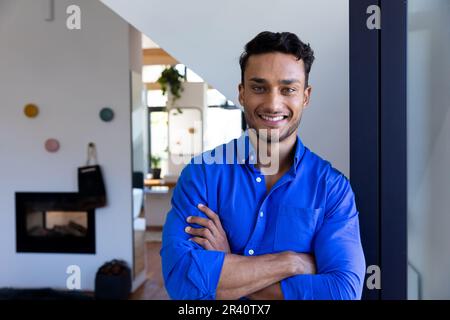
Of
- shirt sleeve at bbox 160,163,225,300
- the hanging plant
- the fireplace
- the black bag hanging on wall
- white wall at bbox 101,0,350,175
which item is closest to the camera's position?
shirt sleeve at bbox 160,163,225,300

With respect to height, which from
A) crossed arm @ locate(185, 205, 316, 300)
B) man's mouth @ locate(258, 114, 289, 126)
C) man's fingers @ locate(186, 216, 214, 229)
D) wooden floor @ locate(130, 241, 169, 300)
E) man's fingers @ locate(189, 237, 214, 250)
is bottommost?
wooden floor @ locate(130, 241, 169, 300)

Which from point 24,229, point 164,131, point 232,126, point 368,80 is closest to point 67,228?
point 24,229

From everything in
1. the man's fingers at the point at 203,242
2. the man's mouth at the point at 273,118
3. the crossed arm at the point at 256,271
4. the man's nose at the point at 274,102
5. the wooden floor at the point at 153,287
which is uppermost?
the man's nose at the point at 274,102

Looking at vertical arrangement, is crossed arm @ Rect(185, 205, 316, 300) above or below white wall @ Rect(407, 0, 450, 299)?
below

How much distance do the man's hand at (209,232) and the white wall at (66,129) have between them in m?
1.23

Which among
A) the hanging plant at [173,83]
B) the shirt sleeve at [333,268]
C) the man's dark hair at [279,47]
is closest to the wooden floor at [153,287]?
the shirt sleeve at [333,268]

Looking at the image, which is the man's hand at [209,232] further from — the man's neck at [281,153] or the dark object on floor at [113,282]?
the dark object on floor at [113,282]

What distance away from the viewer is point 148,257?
6.80 feet

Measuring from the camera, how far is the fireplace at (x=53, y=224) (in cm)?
188

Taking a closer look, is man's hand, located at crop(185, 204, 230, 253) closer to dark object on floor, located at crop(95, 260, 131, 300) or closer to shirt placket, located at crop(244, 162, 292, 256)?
shirt placket, located at crop(244, 162, 292, 256)

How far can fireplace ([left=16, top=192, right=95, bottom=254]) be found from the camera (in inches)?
74.0

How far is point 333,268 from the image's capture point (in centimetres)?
67

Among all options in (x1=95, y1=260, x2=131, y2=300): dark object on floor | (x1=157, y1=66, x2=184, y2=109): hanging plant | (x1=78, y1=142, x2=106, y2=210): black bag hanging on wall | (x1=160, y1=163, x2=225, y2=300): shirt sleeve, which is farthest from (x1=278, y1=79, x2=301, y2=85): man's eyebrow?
(x1=78, y1=142, x2=106, y2=210): black bag hanging on wall

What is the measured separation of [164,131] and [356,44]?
18.0 inches
